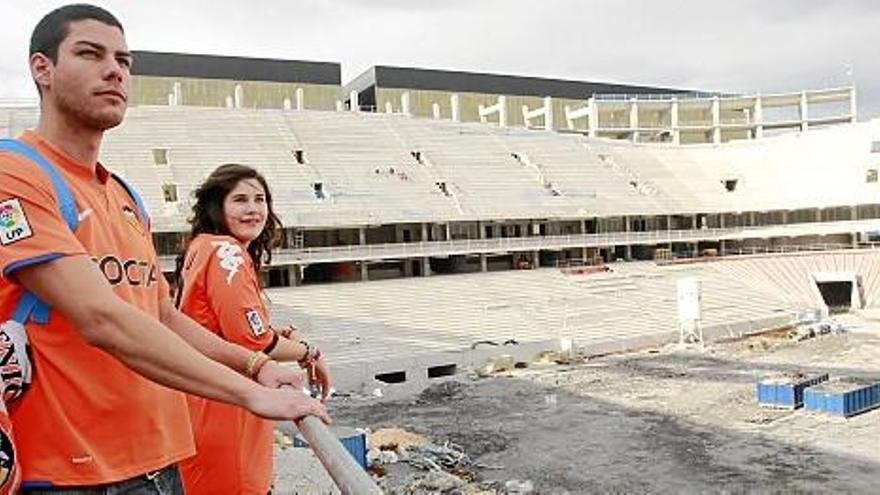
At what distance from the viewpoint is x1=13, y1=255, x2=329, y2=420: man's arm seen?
66.6 inches

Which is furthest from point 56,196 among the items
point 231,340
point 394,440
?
point 394,440

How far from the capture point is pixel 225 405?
301cm

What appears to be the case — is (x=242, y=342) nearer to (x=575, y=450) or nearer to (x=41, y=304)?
(x=41, y=304)

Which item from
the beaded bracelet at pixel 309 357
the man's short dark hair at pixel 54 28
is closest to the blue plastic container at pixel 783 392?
the beaded bracelet at pixel 309 357

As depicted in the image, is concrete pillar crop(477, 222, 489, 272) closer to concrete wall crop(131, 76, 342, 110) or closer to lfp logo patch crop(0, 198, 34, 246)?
concrete wall crop(131, 76, 342, 110)

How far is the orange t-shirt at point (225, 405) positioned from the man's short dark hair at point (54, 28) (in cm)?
133

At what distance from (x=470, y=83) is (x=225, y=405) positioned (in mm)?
59609

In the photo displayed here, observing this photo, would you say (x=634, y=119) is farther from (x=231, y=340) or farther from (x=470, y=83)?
(x=231, y=340)

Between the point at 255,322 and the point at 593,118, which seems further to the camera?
the point at 593,118

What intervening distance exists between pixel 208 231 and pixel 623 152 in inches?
1922

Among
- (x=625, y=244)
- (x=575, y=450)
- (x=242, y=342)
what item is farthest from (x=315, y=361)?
(x=625, y=244)

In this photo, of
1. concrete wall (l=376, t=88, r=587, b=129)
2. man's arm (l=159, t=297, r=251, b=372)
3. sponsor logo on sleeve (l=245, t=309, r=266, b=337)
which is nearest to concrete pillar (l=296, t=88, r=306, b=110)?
concrete wall (l=376, t=88, r=587, b=129)

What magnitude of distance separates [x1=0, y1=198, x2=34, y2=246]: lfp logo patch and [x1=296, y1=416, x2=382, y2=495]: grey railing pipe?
0.73 m

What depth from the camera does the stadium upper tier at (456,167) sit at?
3512 centimetres
